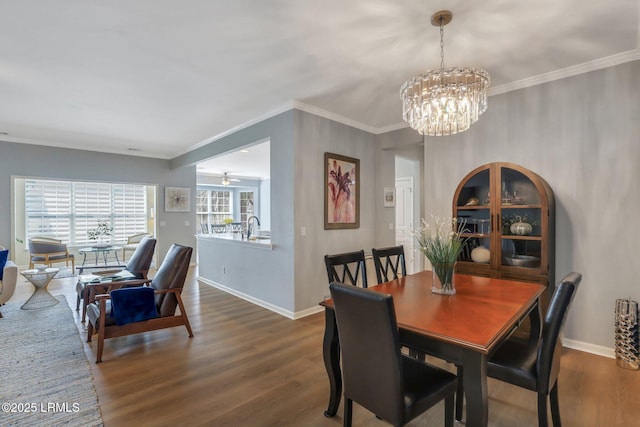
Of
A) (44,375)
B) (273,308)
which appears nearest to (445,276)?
(273,308)

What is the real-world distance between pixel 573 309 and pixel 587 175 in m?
1.26

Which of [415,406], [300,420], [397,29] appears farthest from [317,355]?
[397,29]

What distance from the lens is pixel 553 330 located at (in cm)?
152

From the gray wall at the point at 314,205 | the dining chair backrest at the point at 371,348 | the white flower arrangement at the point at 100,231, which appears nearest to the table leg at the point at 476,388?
the dining chair backrest at the point at 371,348

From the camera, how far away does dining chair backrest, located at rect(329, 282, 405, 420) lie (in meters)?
1.33

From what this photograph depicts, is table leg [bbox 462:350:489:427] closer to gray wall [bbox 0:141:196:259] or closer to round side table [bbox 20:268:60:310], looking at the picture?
round side table [bbox 20:268:60:310]

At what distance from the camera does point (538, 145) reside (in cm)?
311

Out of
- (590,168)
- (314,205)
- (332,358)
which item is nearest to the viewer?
(332,358)

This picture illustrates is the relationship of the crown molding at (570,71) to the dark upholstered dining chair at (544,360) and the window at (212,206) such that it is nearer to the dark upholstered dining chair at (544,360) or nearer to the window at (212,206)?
the dark upholstered dining chair at (544,360)

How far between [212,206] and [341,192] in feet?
25.6

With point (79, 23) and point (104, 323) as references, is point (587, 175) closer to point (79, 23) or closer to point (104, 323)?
point (79, 23)

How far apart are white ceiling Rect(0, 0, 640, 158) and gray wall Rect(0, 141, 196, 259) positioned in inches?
72.4

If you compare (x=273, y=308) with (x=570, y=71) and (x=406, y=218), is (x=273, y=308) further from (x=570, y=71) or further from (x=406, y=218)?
(x=570, y=71)

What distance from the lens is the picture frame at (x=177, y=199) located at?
714 centimetres
